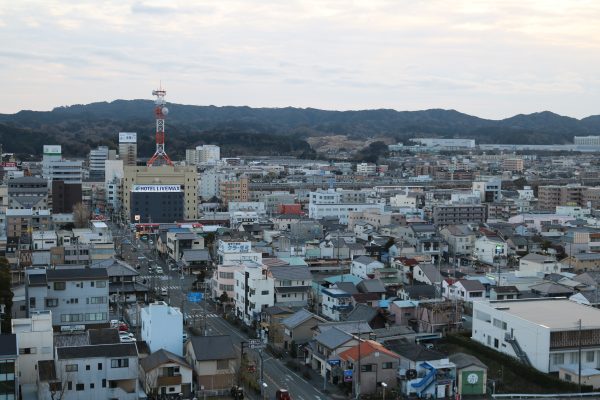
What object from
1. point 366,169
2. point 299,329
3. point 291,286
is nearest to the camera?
point 299,329

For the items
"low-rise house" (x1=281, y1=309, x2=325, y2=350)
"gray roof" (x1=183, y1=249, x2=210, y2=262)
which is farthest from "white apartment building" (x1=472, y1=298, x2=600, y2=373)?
"gray roof" (x1=183, y1=249, x2=210, y2=262)

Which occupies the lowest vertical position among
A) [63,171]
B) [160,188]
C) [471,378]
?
[471,378]

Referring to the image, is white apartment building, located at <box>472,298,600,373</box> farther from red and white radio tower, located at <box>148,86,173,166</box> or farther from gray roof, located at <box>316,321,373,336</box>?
red and white radio tower, located at <box>148,86,173,166</box>

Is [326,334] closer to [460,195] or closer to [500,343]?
[500,343]

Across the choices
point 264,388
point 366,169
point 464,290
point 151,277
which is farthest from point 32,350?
point 366,169

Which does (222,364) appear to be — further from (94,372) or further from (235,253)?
(235,253)

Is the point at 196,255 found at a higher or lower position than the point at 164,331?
lower

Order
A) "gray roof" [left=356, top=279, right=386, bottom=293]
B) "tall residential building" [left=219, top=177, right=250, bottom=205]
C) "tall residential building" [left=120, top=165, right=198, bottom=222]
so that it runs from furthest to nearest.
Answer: "tall residential building" [left=219, top=177, right=250, bottom=205] → "tall residential building" [left=120, top=165, right=198, bottom=222] → "gray roof" [left=356, top=279, right=386, bottom=293]
